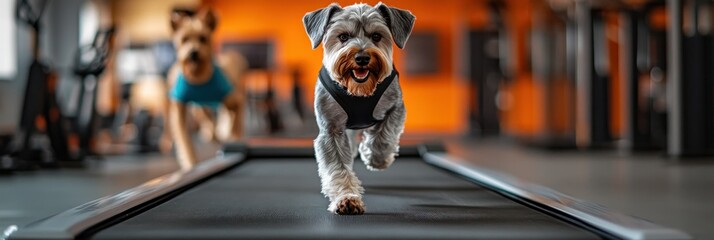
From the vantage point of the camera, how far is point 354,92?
4.62ft

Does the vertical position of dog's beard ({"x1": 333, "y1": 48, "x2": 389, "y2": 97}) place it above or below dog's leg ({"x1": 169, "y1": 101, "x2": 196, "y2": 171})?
above

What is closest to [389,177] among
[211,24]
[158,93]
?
[211,24]

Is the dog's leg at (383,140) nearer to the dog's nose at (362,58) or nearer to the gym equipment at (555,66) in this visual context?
the dog's nose at (362,58)

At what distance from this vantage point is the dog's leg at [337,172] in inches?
60.2

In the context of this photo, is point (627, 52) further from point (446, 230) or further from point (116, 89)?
point (116, 89)

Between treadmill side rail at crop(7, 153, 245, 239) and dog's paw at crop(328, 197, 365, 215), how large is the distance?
1.55 feet

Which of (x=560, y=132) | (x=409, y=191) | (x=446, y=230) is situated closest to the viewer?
(x=446, y=230)

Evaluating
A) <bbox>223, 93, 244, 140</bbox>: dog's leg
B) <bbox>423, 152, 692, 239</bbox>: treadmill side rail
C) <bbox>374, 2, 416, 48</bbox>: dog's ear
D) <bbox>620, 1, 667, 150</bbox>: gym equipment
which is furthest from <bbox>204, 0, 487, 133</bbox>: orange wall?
<bbox>374, 2, 416, 48</bbox>: dog's ear

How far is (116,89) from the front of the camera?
442 inches

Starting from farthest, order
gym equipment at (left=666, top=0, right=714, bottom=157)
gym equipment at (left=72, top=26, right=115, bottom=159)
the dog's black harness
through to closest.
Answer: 1. gym equipment at (left=72, top=26, right=115, bottom=159)
2. gym equipment at (left=666, top=0, right=714, bottom=157)
3. the dog's black harness

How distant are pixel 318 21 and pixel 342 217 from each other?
0.41m

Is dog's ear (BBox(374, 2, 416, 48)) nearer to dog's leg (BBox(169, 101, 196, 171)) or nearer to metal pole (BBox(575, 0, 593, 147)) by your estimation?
dog's leg (BBox(169, 101, 196, 171))

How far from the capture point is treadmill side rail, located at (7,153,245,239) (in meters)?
1.31

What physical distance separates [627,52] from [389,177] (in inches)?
186
